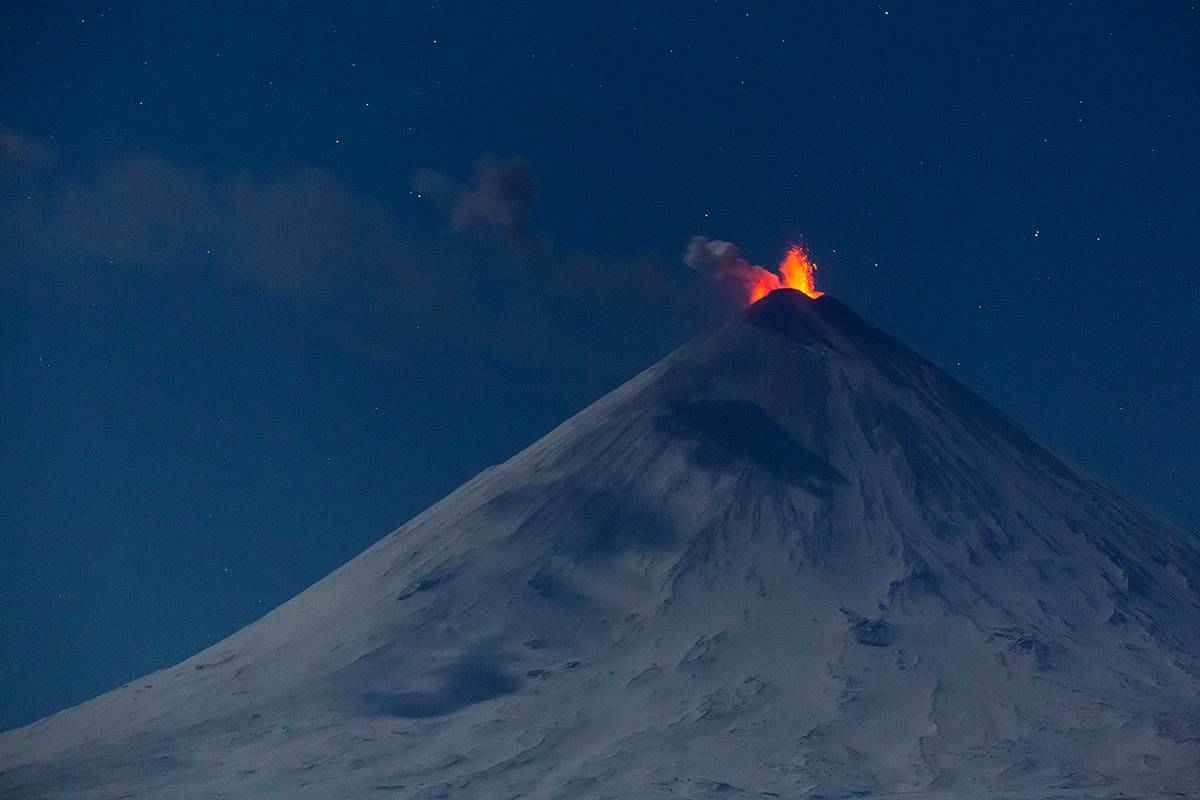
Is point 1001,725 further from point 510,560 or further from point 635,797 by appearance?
point 510,560

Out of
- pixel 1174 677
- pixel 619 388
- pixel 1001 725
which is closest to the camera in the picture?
pixel 1001 725

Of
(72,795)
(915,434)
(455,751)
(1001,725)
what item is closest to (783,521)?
(915,434)

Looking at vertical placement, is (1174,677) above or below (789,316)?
below

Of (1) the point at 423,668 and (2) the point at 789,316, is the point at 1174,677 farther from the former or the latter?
(2) the point at 789,316

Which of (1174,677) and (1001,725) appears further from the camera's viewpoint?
(1174,677)

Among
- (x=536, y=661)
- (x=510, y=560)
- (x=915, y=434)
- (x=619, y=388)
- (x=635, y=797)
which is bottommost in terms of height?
(x=635, y=797)

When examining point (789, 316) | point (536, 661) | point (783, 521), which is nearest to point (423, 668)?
point (536, 661)

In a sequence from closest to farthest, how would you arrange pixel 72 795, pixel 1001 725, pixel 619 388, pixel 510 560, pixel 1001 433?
1. pixel 72 795
2. pixel 1001 725
3. pixel 510 560
4. pixel 1001 433
5. pixel 619 388
